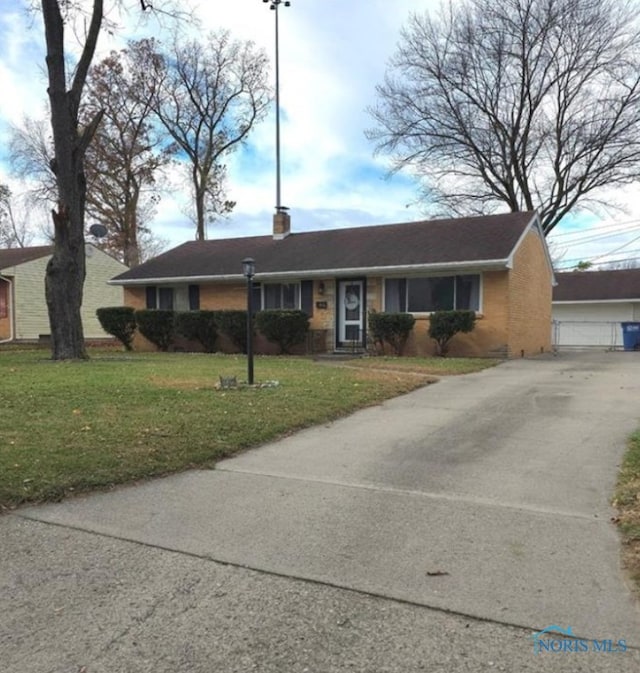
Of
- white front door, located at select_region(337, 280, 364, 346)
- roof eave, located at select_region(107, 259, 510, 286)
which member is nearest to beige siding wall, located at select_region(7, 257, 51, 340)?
roof eave, located at select_region(107, 259, 510, 286)

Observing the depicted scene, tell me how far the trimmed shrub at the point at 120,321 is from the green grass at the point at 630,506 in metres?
17.4

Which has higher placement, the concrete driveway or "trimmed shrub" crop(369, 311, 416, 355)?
"trimmed shrub" crop(369, 311, 416, 355)

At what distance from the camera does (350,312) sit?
18.6 m

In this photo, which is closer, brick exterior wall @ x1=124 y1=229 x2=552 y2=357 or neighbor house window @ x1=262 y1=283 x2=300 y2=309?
brick exterior wall @ x1=124 y1=229 x2=552 y2=357

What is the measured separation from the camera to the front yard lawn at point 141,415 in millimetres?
5043

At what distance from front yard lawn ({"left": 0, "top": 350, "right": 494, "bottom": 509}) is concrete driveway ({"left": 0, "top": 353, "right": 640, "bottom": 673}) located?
14.4 inches

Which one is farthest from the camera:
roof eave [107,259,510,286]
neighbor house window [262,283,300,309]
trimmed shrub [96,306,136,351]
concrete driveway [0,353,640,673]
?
trimmed shrub [96,306,136,351]

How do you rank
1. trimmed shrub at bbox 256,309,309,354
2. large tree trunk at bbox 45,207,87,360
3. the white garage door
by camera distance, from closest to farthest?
large tree trunk at bbox 45,207,87,360, trimmed shrub at bbox 256,309,309,354, the white garage door

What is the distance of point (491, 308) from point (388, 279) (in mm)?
3157

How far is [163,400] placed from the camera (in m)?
8.29

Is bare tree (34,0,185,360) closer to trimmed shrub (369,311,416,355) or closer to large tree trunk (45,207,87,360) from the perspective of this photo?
large tree trunk (45,207,87,360)

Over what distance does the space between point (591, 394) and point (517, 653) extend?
776 centimetres

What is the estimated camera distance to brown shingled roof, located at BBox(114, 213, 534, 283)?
17.0 m

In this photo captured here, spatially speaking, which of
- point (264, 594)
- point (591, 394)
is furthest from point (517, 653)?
point (591, 394)
